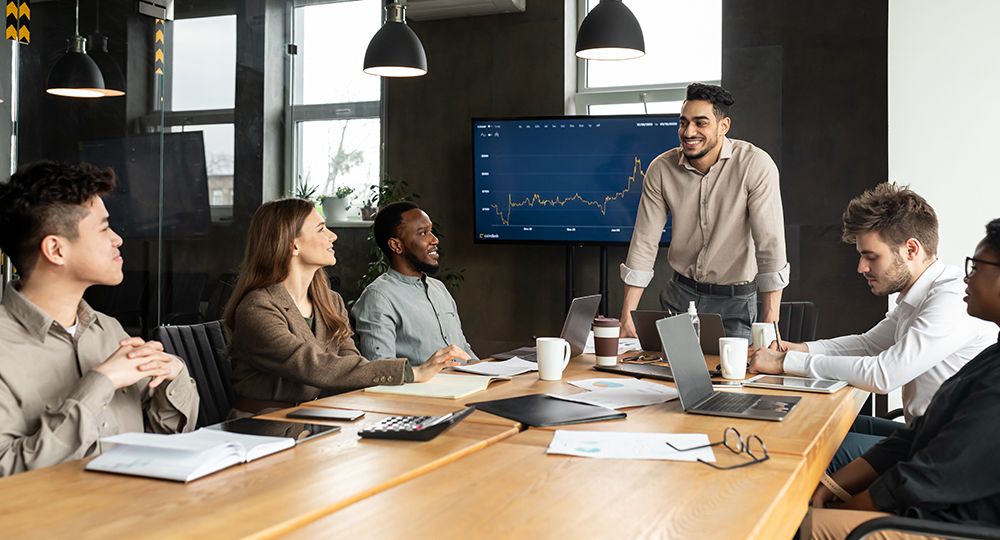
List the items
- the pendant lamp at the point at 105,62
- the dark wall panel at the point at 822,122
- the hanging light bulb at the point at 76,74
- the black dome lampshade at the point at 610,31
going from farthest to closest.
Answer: the dark wall panel at the point at 822,122 < the pendant lamp at the point at 105,62 < the hanging light bulb at the point at 76,74 < the black dome lampshade at the point at 610,31

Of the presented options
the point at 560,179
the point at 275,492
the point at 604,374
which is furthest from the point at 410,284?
the point at 560,179

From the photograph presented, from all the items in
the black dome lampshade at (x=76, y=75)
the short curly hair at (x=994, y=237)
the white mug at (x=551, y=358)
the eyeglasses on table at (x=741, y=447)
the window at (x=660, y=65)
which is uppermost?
the window at (x=660, y=65)

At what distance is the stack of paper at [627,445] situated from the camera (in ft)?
5.05

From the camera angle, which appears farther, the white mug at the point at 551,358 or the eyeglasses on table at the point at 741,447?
the white mug at the point at 551,358

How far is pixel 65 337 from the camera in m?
1.86

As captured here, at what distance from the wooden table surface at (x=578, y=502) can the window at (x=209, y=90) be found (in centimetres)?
429

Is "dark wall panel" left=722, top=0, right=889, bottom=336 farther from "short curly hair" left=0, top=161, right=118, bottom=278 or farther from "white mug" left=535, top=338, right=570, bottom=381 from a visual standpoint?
"short curly hair" left=0, top=161, right=118, bottom=278

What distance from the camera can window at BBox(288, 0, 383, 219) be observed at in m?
6.49

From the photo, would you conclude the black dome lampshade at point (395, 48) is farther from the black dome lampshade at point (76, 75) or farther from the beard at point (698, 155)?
the beard at point (698, 155)

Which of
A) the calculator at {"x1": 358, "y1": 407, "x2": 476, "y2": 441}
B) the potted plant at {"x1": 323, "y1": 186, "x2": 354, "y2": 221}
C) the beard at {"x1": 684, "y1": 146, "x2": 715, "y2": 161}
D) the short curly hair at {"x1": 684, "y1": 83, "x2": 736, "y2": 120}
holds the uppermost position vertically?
the short curly hair at {"x1": 684, "y1": 83, "x2": 736, "y2": 120}

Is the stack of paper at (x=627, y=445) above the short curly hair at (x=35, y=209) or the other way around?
the other way around

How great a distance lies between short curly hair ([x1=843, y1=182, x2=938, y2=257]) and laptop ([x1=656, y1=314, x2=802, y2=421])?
0.70 meters

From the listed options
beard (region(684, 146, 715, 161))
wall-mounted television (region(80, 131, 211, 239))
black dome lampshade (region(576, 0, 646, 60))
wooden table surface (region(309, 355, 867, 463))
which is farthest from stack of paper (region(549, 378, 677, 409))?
wall-mounted television (region(80, 131, 211, 239))

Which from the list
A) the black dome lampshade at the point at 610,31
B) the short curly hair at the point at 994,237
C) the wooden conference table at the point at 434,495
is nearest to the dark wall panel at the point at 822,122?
the black dome lampshade at the point at 610,31
